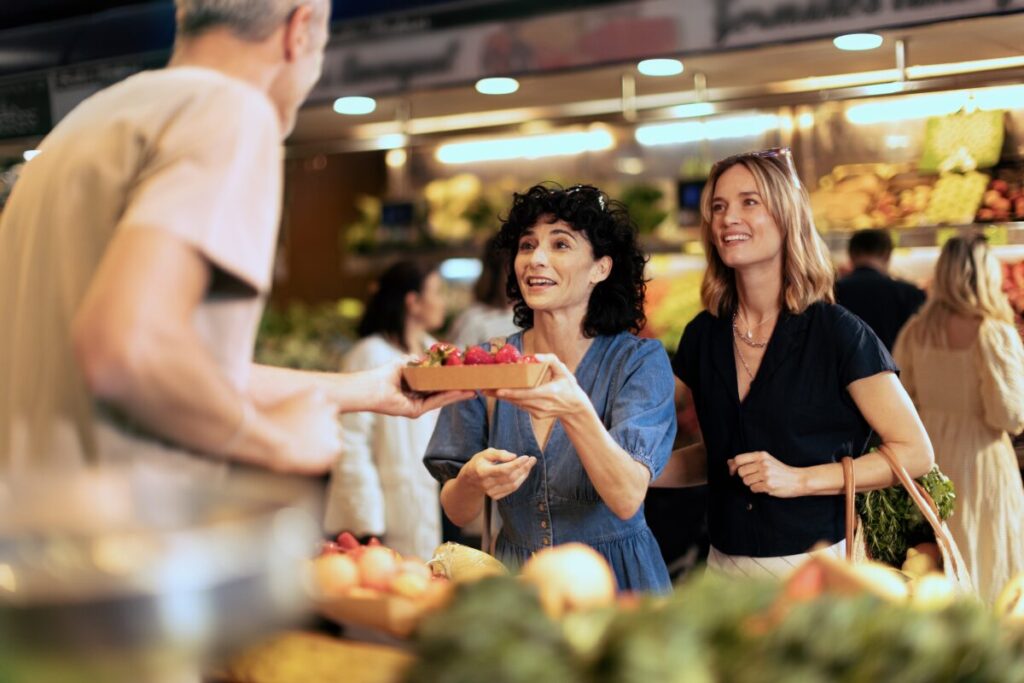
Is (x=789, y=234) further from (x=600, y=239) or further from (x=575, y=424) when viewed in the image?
(x=575, y=424)

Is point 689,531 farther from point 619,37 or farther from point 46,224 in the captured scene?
point 46,224

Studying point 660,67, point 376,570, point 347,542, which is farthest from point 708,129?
point 376,570

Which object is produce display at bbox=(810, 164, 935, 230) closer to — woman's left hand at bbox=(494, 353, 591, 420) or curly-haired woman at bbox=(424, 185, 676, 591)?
curly-haired woman at bbox=(424, 185, 676, 591)

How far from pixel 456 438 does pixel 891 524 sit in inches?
47.4

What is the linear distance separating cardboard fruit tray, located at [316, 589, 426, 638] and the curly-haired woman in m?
0.99

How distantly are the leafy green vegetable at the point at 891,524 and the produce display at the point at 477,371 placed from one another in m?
1.09

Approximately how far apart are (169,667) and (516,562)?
6.68 ft

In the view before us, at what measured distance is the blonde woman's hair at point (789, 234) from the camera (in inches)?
140

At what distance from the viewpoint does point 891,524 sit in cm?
349

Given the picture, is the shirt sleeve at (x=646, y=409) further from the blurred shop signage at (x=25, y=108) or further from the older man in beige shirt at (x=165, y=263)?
the blurred shop signage at (x=25, y=108)

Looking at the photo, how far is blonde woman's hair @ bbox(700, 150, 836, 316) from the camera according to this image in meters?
3.54

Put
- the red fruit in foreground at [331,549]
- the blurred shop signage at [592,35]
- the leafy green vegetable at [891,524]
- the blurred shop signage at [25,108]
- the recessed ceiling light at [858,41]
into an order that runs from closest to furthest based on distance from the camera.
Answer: the red fruit in foreground at [331,549] < the leafy green vegetable at [891,524] < the blurred shop signage at [592,35] < the recessed ceiling light at [858,41] < the blurred shop signage at [25,108]

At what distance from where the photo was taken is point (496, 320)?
262 inches

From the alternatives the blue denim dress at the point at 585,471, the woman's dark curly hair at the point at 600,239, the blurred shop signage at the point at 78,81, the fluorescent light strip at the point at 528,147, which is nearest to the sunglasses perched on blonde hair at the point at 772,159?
the woman's dark curly hair at the point at 600,239
